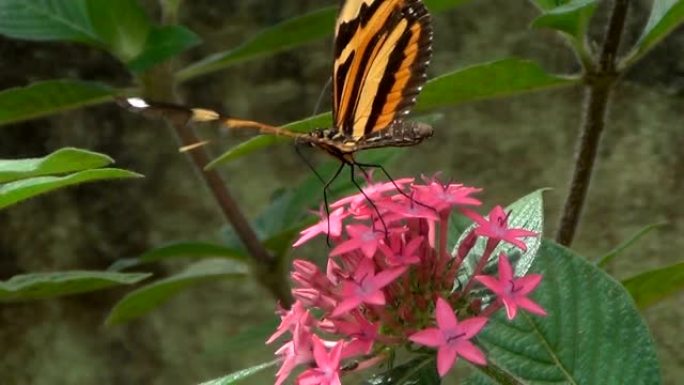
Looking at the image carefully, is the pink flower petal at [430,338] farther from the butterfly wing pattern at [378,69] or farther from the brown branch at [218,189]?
the brown branch at [218,189]

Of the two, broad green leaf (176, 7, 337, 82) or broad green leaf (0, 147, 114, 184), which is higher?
broad green leaf (176, 7, 337, 82)

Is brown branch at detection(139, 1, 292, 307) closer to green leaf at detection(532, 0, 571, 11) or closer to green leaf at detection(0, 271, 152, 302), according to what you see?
green leaf at detection(0, 271, 152, 302)

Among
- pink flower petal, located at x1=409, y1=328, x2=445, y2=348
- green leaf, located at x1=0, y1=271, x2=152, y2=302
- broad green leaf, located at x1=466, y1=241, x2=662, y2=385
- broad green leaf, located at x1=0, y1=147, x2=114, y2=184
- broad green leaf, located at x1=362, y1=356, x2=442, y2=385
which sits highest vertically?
broad green leaf, located at x1=0, y1=147, x2=114, y2=184

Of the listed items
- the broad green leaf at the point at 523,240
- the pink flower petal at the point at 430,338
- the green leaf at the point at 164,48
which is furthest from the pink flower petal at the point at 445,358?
the green leaf at the point at 164,48

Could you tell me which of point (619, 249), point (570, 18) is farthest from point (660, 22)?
point (619, 249)

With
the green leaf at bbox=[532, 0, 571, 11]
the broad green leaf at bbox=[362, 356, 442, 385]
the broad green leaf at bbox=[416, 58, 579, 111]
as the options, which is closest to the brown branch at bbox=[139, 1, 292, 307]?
the broad green leaf at bbox=[416, 58, 579, 111]

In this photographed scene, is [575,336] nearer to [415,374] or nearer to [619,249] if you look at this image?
[415,374]
